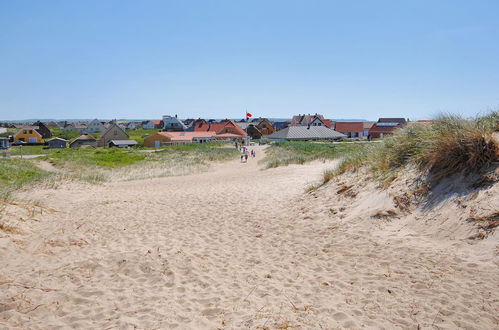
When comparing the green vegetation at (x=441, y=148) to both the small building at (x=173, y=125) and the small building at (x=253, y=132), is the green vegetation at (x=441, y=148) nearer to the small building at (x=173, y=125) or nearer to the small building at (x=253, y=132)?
the small building at (x=253, y=132)

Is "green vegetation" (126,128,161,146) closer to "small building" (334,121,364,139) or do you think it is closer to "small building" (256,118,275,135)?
"small building" (256,118,275,135)

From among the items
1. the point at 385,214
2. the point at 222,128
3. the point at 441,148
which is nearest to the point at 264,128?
the point at 222,128

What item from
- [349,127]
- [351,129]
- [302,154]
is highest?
[349,127]

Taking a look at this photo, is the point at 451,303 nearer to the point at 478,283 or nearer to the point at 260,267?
the point at 478,283

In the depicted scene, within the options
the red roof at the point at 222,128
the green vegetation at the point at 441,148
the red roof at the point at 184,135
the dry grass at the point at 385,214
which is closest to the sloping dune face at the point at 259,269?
the dry grass at the point at 385,214

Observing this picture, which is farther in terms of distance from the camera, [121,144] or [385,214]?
[121,144]

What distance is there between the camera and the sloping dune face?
4070 millimetres

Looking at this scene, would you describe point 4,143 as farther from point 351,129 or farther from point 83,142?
point 351,129

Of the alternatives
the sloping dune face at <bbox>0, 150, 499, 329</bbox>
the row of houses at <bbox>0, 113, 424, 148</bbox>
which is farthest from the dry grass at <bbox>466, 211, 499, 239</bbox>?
the row of houses at <bbox>0, 113, 424, 148</bbox>

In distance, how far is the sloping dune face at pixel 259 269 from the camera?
407 centimetres

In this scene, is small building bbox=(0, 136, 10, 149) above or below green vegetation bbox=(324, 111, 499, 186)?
below

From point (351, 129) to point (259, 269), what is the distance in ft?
267

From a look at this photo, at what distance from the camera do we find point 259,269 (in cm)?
578

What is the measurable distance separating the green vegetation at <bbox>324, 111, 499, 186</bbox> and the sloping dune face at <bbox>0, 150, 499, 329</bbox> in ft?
2.77
